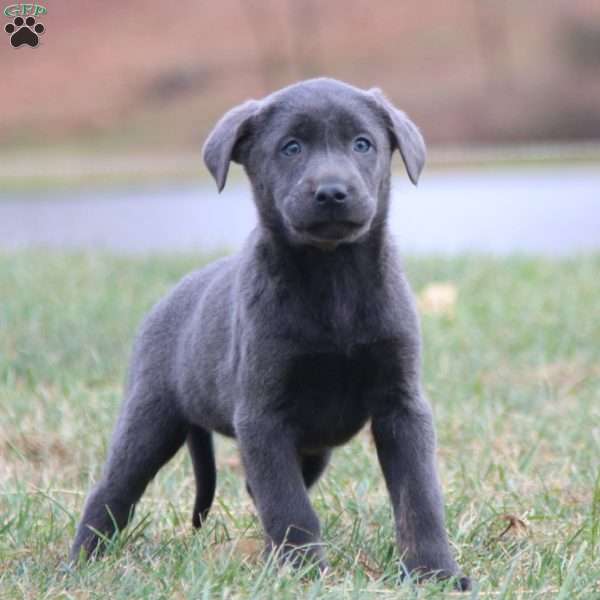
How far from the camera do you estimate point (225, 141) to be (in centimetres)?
439

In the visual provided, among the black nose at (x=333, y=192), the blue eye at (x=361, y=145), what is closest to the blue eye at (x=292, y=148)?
the blue eye at (x=361, y=145)

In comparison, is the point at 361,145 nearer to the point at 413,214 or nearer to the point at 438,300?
the point at 438,300

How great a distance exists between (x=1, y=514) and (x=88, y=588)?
100 centimetres

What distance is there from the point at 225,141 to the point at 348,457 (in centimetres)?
171

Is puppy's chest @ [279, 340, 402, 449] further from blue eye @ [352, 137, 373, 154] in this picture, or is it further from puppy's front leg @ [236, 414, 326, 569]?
blue eye @ [352, 137, 373, 154]

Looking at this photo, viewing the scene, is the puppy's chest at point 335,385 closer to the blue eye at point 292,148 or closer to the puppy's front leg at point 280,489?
the puppy's front leg at point 280,489

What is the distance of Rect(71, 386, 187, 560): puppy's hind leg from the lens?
467 cm

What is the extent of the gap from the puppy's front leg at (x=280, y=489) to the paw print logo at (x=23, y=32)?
2.67 meters

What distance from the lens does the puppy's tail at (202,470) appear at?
15.8ft

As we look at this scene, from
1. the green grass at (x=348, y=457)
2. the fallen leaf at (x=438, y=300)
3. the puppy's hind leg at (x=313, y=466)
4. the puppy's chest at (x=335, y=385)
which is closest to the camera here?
the green grass at (x=348, y=457)

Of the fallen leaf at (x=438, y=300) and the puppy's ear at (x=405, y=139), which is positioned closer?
the puppy's ear at (x=405, y=139)

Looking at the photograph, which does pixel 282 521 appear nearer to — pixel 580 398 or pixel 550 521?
pixel 550 521

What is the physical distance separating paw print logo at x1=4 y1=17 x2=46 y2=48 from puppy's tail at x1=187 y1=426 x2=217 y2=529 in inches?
84.3

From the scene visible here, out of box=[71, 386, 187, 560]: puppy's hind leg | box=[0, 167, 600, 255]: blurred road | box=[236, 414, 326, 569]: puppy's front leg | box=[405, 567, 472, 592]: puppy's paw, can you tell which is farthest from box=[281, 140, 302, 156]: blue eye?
box=[0, 167, 600, 255]: blurred road
